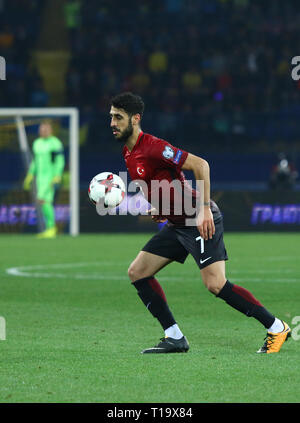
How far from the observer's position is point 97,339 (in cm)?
770

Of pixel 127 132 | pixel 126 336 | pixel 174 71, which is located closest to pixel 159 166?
pixel 127 132

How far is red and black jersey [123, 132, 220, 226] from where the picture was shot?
22.9 feet

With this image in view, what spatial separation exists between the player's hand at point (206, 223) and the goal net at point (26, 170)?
45.4ft

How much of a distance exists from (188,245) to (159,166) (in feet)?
2.07

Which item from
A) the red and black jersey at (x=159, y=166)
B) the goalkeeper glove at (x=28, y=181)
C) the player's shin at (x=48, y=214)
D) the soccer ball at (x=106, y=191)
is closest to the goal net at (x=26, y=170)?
the goalkeeper glove at (x=28, y=181)

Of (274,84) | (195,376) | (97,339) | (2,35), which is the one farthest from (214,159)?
(195,376)

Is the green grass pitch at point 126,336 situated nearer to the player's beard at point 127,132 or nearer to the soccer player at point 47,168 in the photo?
the player's beard at point 127,132

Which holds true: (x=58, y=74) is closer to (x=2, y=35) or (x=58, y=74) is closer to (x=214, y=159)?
(x=2, y=35)

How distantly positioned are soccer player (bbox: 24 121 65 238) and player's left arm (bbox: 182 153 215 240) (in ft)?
45.4

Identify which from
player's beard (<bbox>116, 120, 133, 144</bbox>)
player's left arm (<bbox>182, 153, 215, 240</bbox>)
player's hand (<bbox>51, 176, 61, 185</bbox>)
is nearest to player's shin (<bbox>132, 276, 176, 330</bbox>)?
player's left arm (<bbox>182, 153, 215, 240</bbox>)

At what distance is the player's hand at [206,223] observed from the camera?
700 cm

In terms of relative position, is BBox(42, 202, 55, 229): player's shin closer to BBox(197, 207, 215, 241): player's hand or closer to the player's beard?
the player's beard

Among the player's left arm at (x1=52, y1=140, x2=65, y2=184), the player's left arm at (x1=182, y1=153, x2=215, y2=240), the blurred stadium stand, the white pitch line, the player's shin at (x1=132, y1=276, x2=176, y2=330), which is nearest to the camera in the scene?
the player's left arm at (x1=182, y1=153, x2=215, y2=240)

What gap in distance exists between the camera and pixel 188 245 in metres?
7.17
